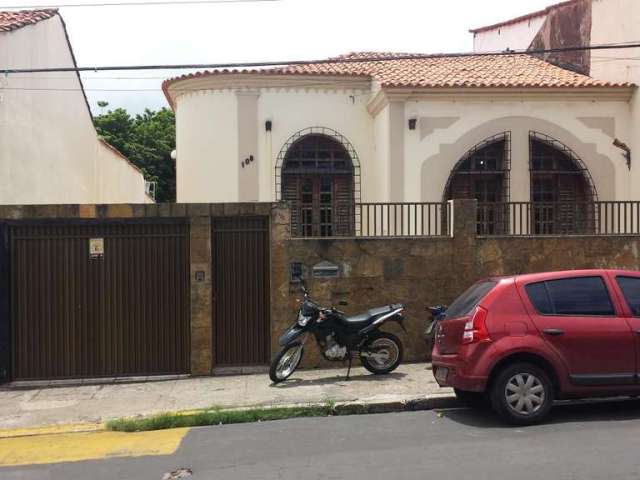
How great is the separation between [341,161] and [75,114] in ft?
23.3

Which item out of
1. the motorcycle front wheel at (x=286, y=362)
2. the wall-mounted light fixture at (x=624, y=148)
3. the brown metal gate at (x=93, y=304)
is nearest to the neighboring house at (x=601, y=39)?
the wall-mounted light fixture at (x=624, y=148)

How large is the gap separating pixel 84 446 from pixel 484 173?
11.1 metres

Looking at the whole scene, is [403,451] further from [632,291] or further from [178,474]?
[632,291]

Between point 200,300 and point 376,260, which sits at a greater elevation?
point 376,260

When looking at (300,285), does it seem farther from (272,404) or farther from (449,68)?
(449,68)

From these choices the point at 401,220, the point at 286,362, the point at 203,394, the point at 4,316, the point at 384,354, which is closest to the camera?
the point at 203,394

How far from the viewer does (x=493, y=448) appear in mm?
6004

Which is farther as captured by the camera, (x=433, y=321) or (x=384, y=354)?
(x=433, y=321)

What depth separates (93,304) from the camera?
390 inches

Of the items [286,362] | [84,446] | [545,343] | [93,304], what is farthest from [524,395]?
[93,304]

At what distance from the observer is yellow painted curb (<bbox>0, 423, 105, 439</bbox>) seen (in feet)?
24.5

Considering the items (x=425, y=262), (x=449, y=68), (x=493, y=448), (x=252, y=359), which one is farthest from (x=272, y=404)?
(x=449, y=68)

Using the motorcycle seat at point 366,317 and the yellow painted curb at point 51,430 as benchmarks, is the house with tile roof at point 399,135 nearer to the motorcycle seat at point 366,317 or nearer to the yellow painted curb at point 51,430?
the motorcycle seat at point 366,317

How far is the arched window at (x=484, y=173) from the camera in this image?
15305mm
